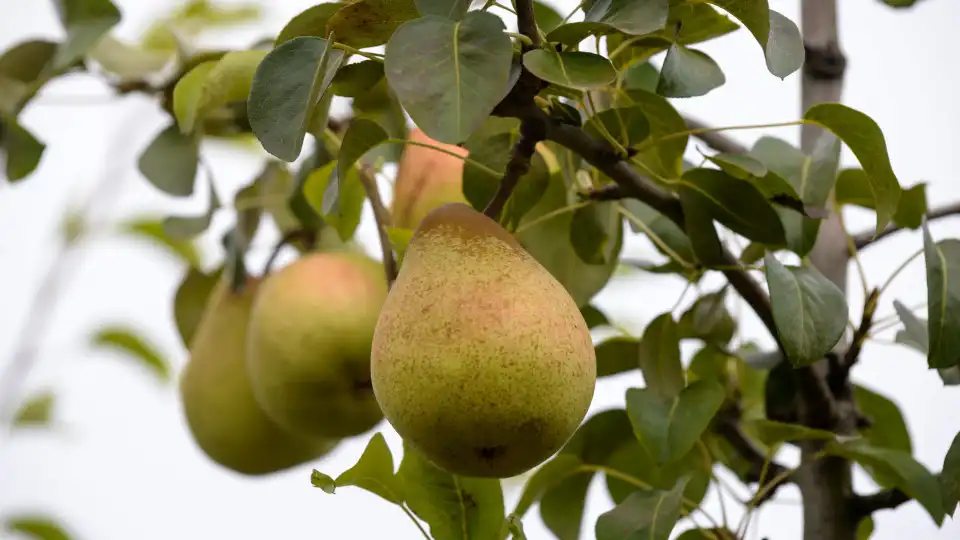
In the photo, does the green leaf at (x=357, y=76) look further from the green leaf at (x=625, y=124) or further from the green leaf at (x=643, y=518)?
the green leaf at (x=643, y=518)

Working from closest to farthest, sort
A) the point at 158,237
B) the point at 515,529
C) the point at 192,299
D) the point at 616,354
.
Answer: the point at 515,529
the point at 616,354
the point at 192,299
the point at 158,237

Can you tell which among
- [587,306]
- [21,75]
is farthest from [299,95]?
[21,75]

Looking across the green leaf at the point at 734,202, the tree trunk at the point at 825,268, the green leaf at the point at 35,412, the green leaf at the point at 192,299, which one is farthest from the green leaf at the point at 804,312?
the green leaf at the point at 35,412

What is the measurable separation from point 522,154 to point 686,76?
77 millimetres

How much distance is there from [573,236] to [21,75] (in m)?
0.47

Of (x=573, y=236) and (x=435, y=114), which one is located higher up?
(x=435, y=114)

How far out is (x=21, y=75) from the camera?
2.69 feet

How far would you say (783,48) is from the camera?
441 mm

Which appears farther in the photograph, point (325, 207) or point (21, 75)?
point (21, 75)

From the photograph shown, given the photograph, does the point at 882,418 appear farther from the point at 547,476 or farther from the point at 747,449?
the point at 547,476

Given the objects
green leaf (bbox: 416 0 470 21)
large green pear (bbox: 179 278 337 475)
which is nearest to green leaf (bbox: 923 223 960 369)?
green leaf (bbox: 416 0 470 21)

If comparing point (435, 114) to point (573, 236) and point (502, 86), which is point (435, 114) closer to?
point (502, 86)

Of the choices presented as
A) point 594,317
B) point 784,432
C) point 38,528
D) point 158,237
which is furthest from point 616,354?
point 38,528

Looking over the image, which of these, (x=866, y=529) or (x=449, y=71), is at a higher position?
(x=449, y=71)
